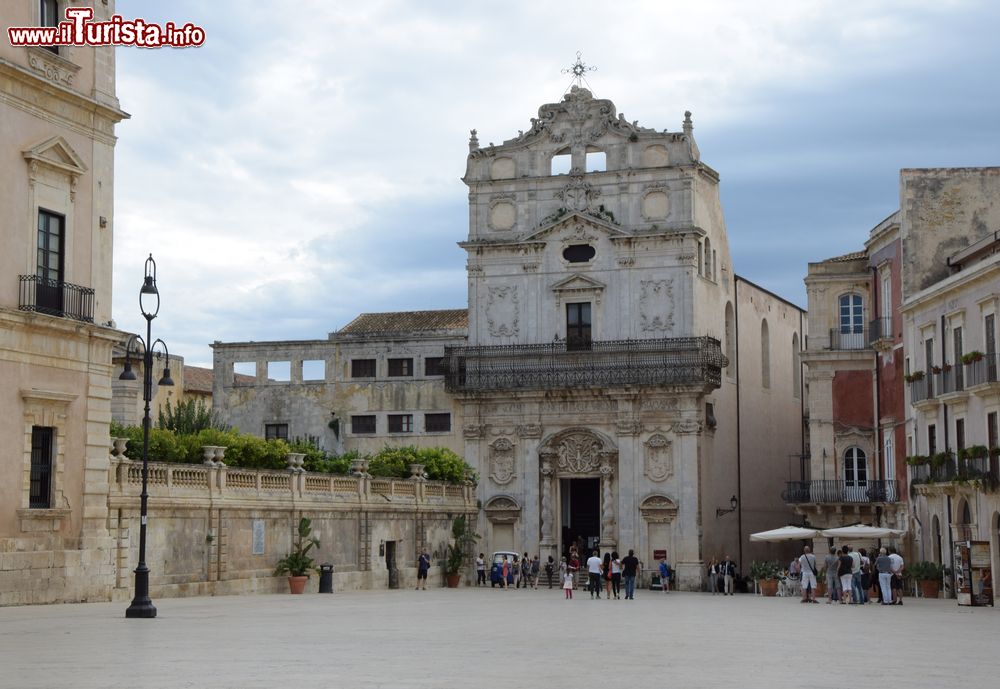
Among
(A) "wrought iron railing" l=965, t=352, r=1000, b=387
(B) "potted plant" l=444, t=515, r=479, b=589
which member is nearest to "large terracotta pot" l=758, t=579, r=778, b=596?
(B) "potted plant" l=444, t=515, r=479, b=589

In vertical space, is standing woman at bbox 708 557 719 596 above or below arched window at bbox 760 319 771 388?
below

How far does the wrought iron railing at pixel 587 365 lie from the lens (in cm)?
5644

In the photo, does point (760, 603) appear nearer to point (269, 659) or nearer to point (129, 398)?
point (269, 659)

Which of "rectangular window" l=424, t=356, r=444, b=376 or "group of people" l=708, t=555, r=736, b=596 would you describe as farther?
"rectangular window" l=424, t=356, r=444, b=376

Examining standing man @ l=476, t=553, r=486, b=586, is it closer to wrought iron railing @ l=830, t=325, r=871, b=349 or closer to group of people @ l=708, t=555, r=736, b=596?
group of people @ l=708, t=555, r=736, b=596

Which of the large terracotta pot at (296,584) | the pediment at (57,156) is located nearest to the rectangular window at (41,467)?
the pediment at (57,156)

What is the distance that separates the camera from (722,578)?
5341cm

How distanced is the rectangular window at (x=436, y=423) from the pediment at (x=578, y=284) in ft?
21.8

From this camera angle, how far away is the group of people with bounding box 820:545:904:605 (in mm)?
38469

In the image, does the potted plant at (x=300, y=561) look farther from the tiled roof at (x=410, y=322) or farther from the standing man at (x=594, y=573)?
the tiled roof at (x=410, y=322)

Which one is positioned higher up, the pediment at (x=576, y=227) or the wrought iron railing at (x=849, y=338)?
the pediment at (x=576, y=227)

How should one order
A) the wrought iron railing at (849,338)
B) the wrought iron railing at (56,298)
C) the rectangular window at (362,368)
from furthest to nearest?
the rectangular window at (362,368)
the wrought iron railing at (849,338)
the wrought iron railing at (56,298)

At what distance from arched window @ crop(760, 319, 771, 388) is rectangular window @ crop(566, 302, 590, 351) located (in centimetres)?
1048

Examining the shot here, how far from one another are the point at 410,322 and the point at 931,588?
28949 mm
